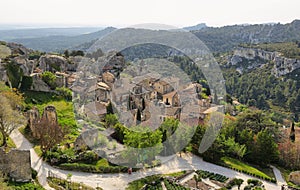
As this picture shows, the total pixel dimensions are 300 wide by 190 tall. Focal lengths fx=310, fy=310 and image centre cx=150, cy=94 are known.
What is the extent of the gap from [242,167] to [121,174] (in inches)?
474

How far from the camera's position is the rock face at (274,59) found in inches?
3593

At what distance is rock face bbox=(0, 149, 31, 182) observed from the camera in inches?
824

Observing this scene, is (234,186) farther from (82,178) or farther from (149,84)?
(149,84)

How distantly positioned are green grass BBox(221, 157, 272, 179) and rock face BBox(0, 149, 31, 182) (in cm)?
1814

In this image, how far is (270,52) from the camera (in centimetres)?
10756

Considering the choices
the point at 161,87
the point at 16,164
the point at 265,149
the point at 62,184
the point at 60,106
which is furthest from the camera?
the point at 161,87

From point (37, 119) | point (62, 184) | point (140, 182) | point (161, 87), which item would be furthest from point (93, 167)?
point (161, 87)

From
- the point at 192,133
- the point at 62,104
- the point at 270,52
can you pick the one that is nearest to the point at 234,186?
the point at 192,133

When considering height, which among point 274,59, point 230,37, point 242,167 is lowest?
point 242,167

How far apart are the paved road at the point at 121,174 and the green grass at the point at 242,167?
793 millimetres

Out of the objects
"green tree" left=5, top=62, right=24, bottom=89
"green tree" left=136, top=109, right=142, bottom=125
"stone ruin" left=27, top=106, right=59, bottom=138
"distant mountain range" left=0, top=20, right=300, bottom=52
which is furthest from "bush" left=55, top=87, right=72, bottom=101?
"distant mountain range" left=0, top=20, right=300, bottom=52

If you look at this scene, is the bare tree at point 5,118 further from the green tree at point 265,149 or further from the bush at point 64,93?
the green tree at point 265,149

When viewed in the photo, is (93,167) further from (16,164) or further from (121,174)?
(16,164)

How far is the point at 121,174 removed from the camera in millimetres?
25391
